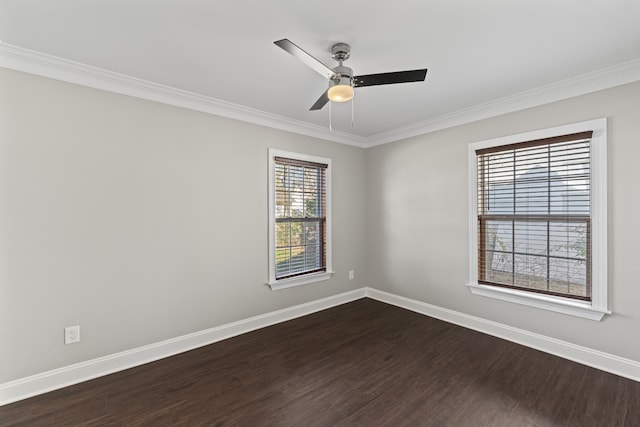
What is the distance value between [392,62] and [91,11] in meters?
2.03

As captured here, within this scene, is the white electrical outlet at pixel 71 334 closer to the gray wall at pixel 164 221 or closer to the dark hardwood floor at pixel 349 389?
the gray wall at pixel 164 221

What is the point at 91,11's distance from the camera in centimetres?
171

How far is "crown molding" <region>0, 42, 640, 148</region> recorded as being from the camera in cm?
217

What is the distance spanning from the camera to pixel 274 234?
3533 millimetres

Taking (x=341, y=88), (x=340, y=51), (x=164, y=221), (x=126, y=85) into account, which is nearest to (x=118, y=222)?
(x=164, y=221)

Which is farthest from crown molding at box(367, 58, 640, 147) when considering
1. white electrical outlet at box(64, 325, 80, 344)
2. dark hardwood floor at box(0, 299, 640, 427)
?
white electrical outlet at box(64, 325, 80, 344)

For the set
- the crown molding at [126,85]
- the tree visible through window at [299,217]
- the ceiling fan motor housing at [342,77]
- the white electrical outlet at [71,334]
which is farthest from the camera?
the tree visible through window at [299,217]

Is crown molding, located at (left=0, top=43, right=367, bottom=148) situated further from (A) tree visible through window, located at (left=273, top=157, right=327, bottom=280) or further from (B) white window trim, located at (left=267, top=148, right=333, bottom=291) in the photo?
(A) tree visible through window, located at (left=273, top=157, right=327, bottom=280)

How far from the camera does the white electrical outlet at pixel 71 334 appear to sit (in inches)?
90.1

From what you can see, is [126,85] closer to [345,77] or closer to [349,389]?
[345,77]

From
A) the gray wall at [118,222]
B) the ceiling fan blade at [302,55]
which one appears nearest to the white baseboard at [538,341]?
the gray wall at [118,222]

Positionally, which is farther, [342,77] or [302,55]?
[342,77]

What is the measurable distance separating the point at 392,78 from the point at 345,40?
422 millimetres

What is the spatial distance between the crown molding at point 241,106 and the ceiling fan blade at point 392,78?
166 centimetres
